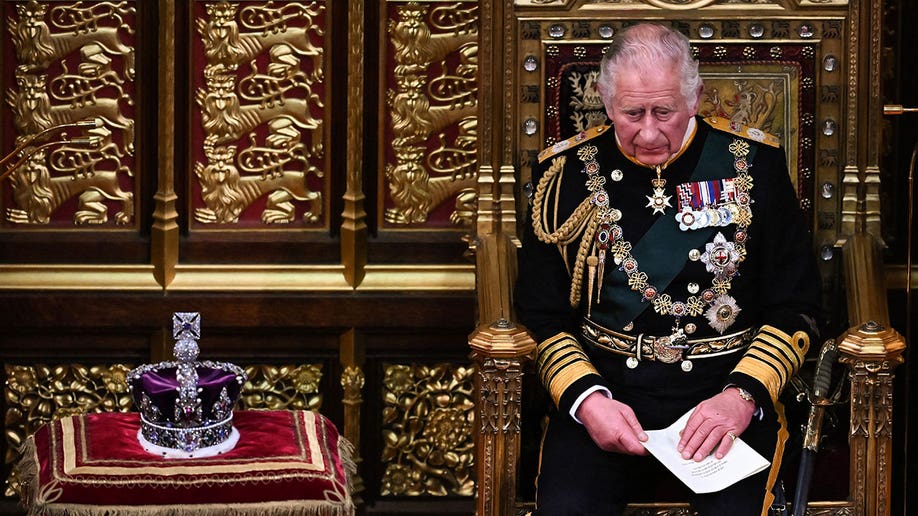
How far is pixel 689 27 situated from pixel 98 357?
6.77 feet

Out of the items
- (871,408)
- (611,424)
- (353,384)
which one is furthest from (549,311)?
(353,384)

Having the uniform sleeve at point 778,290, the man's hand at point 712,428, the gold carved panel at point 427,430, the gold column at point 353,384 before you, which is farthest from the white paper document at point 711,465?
the gold column at point 353,384

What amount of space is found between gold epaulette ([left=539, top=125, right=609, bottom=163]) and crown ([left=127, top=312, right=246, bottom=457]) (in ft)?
3.25

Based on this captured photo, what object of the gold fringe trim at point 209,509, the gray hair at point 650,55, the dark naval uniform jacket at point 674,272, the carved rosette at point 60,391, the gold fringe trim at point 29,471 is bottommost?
the gold fringe trim at point 209,509

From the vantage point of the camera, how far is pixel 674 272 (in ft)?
14.5

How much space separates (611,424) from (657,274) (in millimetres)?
445

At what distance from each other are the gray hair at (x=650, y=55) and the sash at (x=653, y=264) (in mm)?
298

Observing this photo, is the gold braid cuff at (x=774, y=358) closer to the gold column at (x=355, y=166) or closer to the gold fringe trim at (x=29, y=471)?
the gold column at (x=355, y=166)

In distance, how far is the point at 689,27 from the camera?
4.85m

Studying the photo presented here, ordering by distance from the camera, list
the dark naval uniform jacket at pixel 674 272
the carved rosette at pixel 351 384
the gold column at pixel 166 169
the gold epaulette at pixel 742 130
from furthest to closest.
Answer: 1. the carved rosette at pixel 351 384
2. the gold column at pixel 166 169
3. the gold epaulette at pixel 742 130
4. the dark naval uniform jacket at pixel 674 272

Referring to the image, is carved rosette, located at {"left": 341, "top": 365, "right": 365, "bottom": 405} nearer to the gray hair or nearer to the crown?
the crown

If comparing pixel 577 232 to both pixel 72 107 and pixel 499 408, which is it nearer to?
pixel 499 408

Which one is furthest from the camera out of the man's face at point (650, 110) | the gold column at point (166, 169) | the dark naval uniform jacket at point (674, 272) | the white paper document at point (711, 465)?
the gold column at point (166, 169)

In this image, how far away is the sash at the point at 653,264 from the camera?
4422 millimetres
